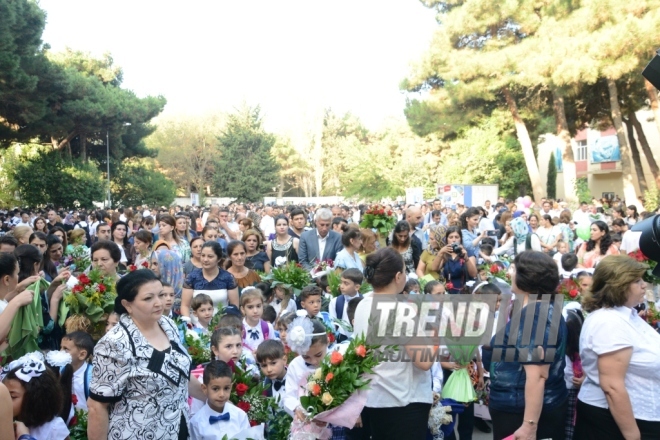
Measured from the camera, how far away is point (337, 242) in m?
8.30

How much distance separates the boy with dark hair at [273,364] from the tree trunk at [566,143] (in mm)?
26435

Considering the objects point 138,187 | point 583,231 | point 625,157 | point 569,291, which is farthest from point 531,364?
point 138,187

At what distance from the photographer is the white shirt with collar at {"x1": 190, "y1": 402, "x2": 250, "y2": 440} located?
3.99 meters

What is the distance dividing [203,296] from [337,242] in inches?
105

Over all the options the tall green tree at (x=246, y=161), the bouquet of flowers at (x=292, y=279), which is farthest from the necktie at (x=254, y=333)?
the tall green tree at (x=246, y=161)

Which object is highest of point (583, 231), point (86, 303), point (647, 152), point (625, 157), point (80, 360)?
point (647, 152)

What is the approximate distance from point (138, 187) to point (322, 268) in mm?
40855

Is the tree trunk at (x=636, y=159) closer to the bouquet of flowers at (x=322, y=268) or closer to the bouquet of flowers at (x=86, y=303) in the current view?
the bouquet of flowers at (x=322, y=268)

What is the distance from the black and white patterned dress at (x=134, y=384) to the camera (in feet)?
10.5

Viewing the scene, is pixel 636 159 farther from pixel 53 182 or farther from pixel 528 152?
pixel 53 182

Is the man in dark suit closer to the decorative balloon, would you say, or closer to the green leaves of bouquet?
the green leaves of bouquet

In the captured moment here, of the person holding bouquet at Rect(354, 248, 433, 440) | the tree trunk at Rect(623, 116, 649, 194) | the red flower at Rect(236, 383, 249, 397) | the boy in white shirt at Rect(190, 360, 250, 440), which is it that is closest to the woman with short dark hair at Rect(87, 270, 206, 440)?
the boy in white shirt at Rect(190, 360, 250, 440)

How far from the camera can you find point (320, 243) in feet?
27.3

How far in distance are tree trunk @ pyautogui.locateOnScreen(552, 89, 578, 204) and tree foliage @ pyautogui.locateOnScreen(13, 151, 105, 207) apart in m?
26.0
